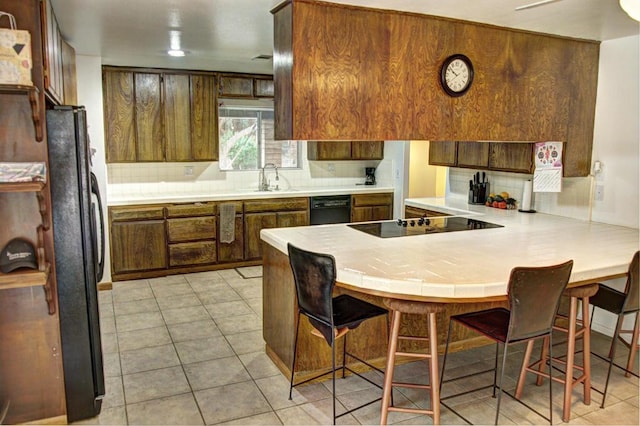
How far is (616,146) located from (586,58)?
2.39 feet

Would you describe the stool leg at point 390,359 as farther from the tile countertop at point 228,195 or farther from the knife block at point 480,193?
the tile countertop at point 228,195

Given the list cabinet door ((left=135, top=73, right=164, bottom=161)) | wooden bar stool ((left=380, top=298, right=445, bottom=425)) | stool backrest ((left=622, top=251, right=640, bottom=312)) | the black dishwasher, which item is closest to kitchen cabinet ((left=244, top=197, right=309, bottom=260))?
the black dishwasher

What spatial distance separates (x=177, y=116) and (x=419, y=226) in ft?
10.8

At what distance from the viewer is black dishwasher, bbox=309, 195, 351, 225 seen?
6168 millimetres

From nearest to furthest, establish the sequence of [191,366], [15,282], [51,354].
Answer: [15,282], [51,354], [191,366]

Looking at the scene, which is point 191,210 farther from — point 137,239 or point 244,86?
point 244,86

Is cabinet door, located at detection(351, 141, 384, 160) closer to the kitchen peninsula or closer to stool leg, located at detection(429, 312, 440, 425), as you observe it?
the kitchen peninsula

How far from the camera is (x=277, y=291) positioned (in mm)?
3285

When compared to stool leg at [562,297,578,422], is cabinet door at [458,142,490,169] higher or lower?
higher

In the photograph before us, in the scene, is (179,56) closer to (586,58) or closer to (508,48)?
(508,48)

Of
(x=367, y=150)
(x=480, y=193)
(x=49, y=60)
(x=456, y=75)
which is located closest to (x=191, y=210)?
(x=367, y=150)

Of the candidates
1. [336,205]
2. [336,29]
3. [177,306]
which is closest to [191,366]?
[177,306]

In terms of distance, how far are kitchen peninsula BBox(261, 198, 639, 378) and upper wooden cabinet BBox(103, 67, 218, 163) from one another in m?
2.80

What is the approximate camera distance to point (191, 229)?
5.57m
